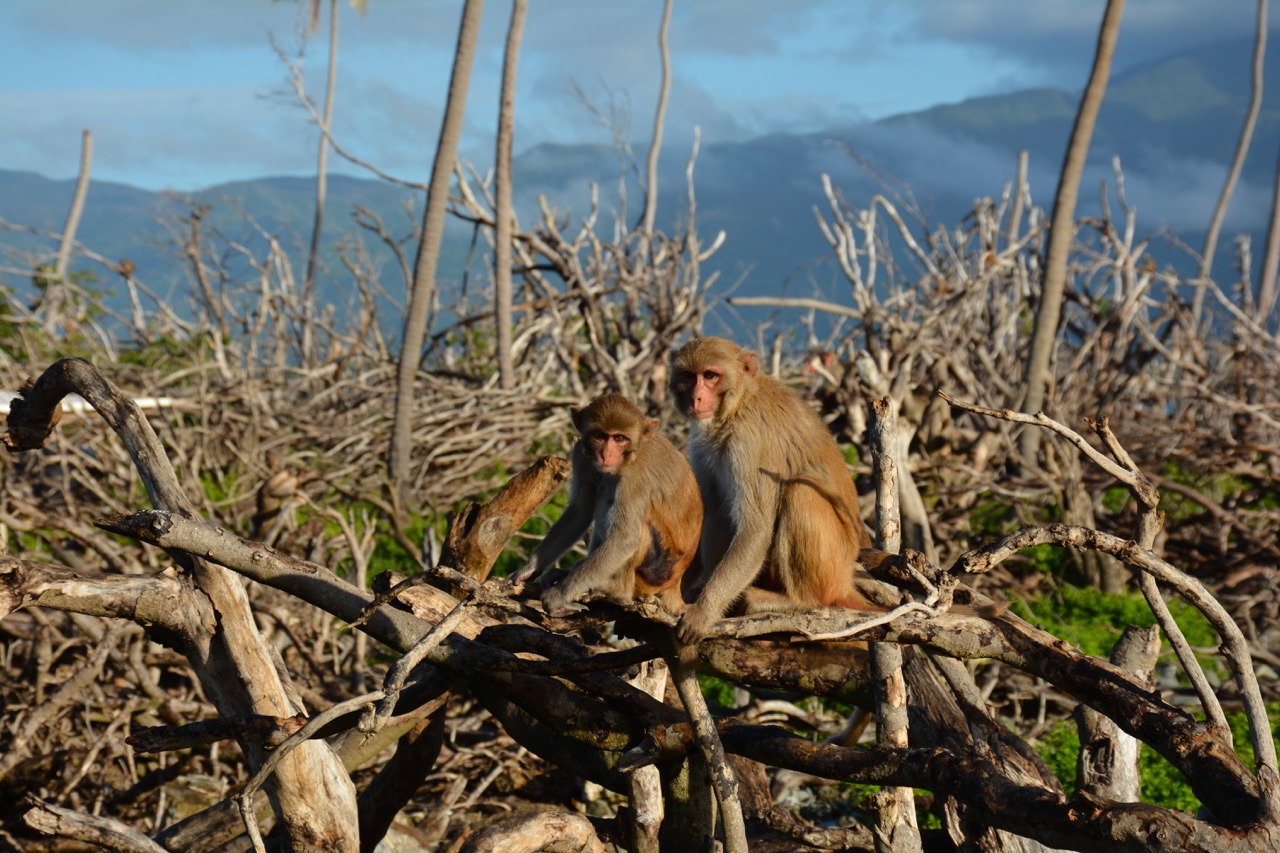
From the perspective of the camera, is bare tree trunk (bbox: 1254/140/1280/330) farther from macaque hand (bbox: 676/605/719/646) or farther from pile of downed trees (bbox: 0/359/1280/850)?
macaque hand (bbox: 676/605/719/646)

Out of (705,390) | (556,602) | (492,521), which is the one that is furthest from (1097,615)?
(492,521)

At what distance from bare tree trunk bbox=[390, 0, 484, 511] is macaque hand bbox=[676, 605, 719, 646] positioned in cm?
547

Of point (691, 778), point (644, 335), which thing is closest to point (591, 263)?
point (644, 335)

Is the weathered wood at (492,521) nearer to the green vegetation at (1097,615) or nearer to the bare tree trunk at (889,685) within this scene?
the bare tree trunk at (889,685)

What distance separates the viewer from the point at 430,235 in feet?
28.9

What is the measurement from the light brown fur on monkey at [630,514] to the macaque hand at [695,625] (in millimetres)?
286

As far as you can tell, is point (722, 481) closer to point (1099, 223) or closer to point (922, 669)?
point (922, 669)

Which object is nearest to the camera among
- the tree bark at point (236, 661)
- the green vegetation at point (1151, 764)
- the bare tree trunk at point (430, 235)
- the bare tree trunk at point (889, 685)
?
the bare tree trunk at point (889, 685)

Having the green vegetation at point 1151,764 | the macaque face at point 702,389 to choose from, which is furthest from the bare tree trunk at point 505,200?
the macaque face at point 702,389

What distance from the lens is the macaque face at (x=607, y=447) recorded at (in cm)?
397

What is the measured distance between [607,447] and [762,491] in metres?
0.53

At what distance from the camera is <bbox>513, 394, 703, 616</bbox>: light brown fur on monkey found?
396 cm

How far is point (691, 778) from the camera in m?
3.91

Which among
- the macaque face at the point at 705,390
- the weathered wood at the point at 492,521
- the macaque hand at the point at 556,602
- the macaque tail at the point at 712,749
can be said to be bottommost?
the macaque tail at the point at 712,749
